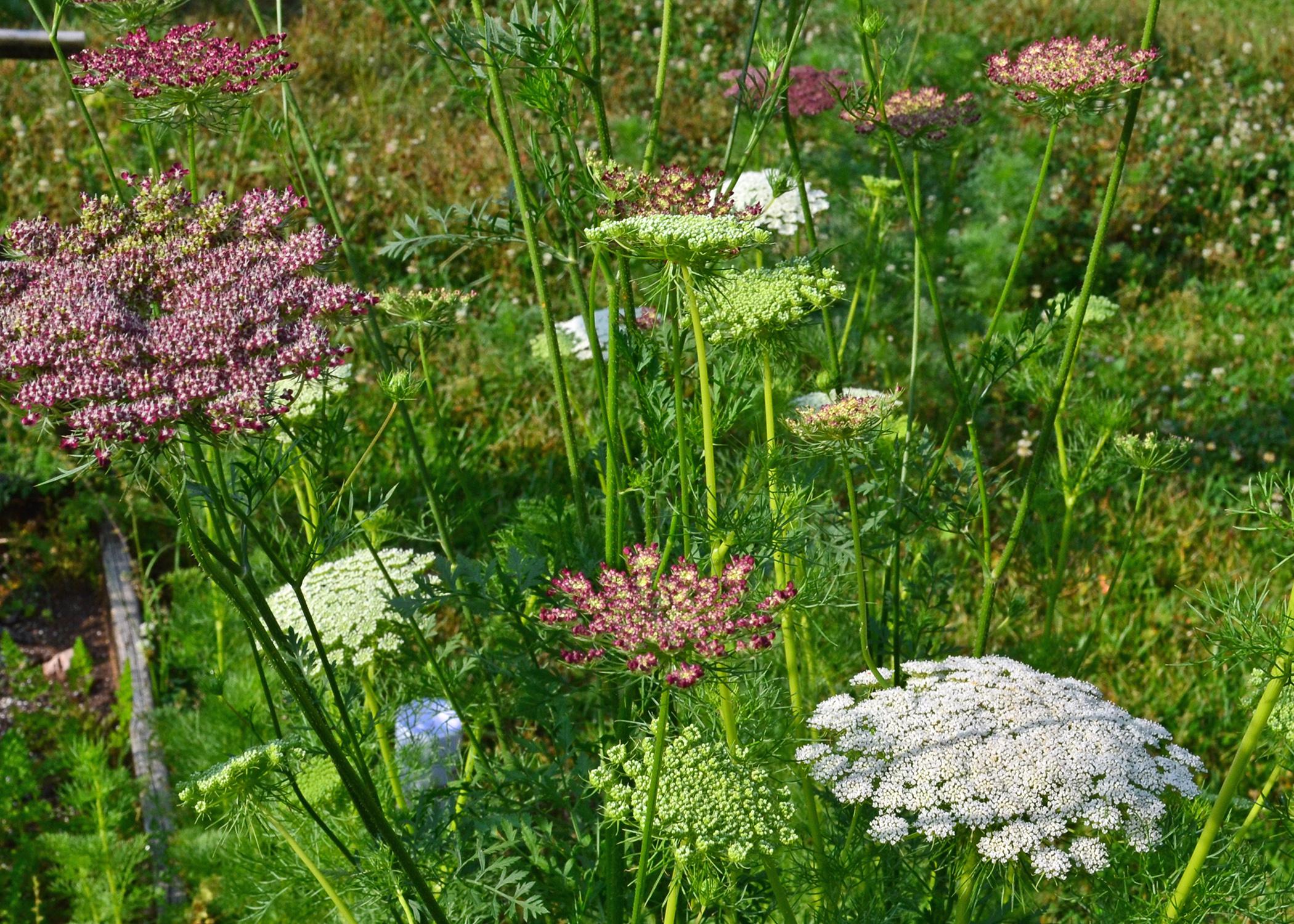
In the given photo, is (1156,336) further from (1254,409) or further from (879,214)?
(879,214)

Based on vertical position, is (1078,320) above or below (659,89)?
below

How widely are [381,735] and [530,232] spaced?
1.36 m

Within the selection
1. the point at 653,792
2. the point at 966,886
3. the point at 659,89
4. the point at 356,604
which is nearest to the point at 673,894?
the point at 653,792

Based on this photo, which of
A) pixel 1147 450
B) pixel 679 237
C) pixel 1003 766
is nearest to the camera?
pixel 679 237

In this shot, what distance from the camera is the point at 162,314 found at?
6.99 ft

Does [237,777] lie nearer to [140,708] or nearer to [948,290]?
[140,708]

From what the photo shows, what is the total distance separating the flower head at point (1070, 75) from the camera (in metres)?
2.57

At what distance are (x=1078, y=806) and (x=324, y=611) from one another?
6.11ft

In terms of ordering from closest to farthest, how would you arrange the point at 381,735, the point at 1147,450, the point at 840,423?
the point at 840,423 < the point at 381,735 < the point at 1147,450

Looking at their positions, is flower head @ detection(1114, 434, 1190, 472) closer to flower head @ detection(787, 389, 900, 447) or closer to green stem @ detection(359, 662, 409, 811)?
flower head @ detection(787, 389, 900, 447)

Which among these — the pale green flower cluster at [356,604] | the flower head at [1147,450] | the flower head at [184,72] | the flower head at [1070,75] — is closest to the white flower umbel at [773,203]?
the flower head at [1147,450]

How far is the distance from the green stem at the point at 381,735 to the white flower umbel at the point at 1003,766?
46.1 inches

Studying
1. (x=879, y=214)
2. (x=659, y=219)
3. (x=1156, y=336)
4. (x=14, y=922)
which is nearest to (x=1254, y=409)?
(x=1156, y=336)

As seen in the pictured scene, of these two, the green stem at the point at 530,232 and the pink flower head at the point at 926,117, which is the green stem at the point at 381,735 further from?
the pink flower head at the point at 926,117
